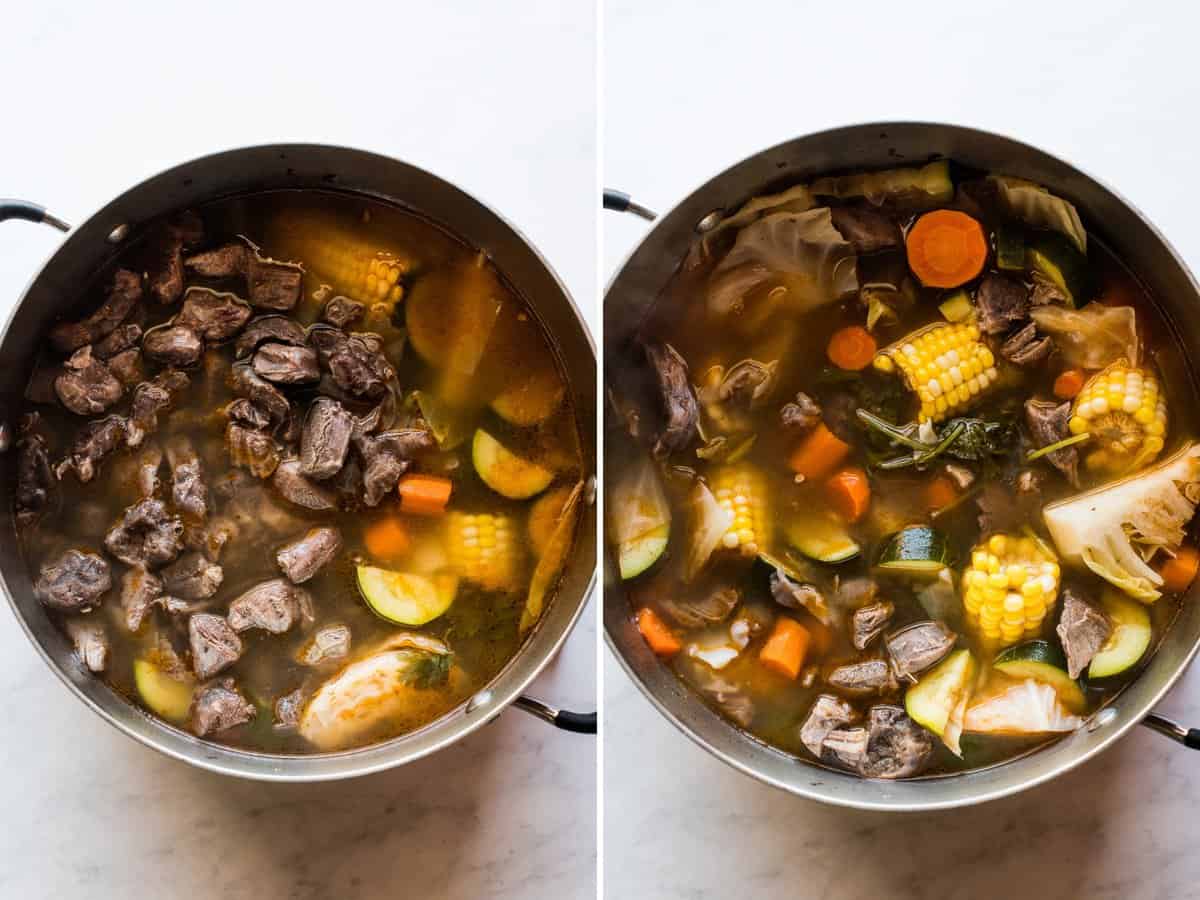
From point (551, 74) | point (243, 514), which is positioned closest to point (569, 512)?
point (243, 514)

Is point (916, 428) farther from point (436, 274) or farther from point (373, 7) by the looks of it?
point (373, 7)

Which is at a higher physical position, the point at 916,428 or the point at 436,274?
the point at 436,274

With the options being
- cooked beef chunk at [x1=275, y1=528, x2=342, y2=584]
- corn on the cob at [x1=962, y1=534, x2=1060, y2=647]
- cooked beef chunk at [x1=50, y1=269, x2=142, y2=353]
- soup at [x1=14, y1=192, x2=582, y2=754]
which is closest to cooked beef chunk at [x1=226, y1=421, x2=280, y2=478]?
soup at [x1=14, y1=192, x2=582, y2=754]

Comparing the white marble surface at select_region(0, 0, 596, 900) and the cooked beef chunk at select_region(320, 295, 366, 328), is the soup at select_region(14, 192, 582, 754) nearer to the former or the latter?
the cooked beef chunk at select_region(320, 295, 366, 328)

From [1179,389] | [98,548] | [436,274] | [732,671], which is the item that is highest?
[436,274]

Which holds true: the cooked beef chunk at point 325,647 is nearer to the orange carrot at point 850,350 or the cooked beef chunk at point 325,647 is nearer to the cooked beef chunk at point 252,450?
the cooked beef chunk at point 252,450

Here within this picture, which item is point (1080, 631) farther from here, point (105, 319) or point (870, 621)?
point (105, 319)
